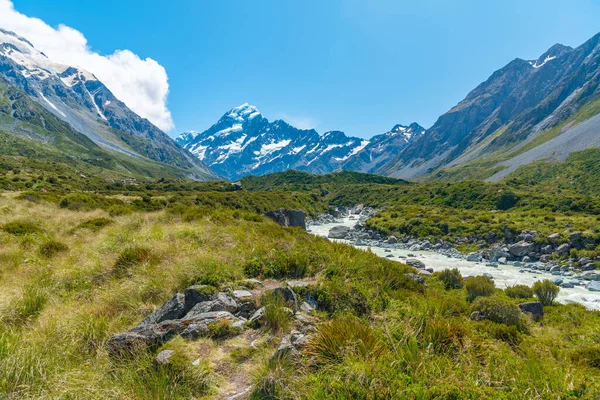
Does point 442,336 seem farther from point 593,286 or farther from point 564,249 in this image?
point 564,249

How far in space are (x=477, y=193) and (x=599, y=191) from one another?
40566 millimetres

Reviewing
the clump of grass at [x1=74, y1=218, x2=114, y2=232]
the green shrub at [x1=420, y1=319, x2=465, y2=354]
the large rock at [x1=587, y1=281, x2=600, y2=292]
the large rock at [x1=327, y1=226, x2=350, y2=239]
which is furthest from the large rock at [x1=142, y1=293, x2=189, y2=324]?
the large rock at [x1=327, y1=226, x2=350, y2=239]

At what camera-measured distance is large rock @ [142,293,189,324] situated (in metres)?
6.33

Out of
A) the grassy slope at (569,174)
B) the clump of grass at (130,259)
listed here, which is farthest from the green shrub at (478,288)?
the grassy slope at (569,174)

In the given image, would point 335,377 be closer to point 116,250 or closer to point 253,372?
point 253,372

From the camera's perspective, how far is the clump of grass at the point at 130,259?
9273 mm

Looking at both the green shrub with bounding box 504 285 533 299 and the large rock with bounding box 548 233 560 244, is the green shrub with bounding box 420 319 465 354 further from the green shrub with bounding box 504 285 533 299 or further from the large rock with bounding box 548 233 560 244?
the large rock with bounding box 548 233 560 244

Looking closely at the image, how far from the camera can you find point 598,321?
36.9 ft

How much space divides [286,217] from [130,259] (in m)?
29.5

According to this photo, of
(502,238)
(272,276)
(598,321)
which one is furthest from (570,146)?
(272,276)

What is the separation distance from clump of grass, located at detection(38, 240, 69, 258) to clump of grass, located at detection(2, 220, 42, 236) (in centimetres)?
364

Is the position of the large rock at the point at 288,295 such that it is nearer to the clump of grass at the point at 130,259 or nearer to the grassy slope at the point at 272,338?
the grassy slope at the point at 272,338

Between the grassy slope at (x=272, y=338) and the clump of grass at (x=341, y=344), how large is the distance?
0.08 feet

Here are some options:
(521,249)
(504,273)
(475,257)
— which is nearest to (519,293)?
(504,273)
